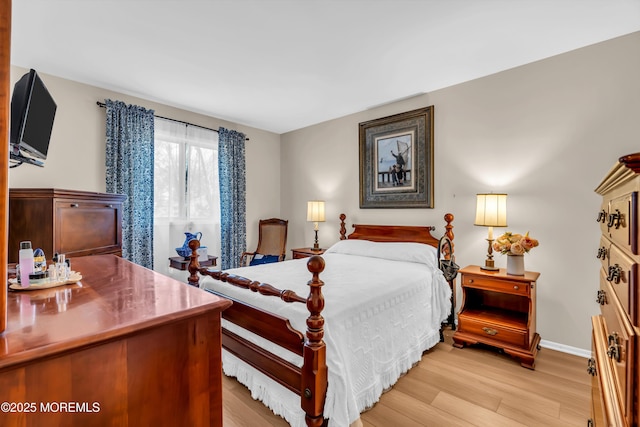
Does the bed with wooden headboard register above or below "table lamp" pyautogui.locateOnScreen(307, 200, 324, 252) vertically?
below

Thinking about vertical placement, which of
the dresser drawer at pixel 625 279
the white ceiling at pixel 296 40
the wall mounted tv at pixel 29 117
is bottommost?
the dresser drawer at pixel 625 279

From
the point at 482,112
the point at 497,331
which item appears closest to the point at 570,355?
the point at 497,331

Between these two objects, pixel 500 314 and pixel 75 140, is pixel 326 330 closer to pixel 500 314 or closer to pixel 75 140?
pixel 500 314

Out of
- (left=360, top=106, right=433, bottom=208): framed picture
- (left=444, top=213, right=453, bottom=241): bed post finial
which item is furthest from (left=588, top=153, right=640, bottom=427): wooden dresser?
(left=360, top=106, right=433, bottom=208): framed picture

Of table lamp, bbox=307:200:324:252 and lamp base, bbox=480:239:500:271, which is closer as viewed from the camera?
lamp base, bbox=480:239:500:271

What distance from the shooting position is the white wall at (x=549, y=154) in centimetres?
245

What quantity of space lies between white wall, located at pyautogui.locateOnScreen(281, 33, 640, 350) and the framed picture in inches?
4.8

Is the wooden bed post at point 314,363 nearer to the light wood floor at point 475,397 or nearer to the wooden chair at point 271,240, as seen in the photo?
the light wood floor at point 475,397

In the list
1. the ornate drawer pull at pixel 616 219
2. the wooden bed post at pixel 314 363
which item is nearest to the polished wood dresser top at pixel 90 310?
the wooden bed post at pixel 314 363

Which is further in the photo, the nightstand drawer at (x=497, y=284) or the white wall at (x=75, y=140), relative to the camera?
the white wall at (x=75, y=140)

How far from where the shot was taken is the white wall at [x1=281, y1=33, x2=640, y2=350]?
245 centimetres

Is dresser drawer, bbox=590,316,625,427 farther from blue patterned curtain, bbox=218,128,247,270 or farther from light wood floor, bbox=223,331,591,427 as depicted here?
blue patterned curtain, bbox=218,128,247,270

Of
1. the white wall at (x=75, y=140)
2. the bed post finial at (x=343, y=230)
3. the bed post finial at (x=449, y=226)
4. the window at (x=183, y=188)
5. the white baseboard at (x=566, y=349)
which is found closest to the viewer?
the white baseboard at (x=566, y=349)

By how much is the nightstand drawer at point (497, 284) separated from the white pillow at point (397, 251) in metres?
0.33
